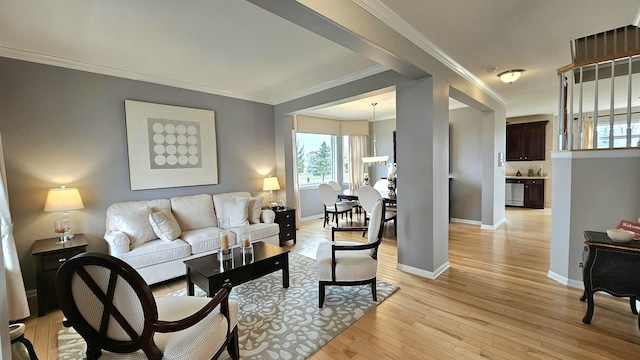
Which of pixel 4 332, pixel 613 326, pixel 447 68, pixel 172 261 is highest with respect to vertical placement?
pixel 447 68

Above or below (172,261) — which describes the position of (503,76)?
above

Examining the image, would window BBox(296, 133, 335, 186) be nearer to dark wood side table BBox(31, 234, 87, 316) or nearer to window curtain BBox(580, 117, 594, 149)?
dark wood side table BBox(31, 234, 87, 316)

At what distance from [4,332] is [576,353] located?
3462 millimetres

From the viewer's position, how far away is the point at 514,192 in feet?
26.9

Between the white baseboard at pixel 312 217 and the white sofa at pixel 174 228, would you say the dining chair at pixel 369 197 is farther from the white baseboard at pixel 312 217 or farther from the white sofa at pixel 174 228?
the white baseboard at pixel 312 217

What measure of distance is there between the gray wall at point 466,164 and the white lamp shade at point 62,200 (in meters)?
6.90

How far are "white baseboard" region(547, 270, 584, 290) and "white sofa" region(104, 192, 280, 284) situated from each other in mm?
3734

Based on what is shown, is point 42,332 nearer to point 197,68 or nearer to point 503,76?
point 197,68

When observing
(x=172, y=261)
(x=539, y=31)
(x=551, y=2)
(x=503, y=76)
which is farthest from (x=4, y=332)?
(x=503, y=76)

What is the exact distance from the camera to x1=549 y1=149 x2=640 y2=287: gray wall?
2711 mm

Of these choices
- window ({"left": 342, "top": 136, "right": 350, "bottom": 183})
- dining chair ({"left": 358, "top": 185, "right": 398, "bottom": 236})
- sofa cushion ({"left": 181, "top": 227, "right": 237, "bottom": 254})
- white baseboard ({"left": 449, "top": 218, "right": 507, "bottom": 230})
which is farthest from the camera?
window ({"left": 342, "top": 136, "right": 350, "bottom": 183})

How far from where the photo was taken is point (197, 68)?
363 centimetres

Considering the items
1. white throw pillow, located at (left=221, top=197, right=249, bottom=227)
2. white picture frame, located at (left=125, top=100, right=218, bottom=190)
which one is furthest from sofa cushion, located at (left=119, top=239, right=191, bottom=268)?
white picture frame, located at (left=125, top=100, right=218, bottom=190)

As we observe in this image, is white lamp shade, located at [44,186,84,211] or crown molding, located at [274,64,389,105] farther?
crown molding, located at [274,64,389,105]
